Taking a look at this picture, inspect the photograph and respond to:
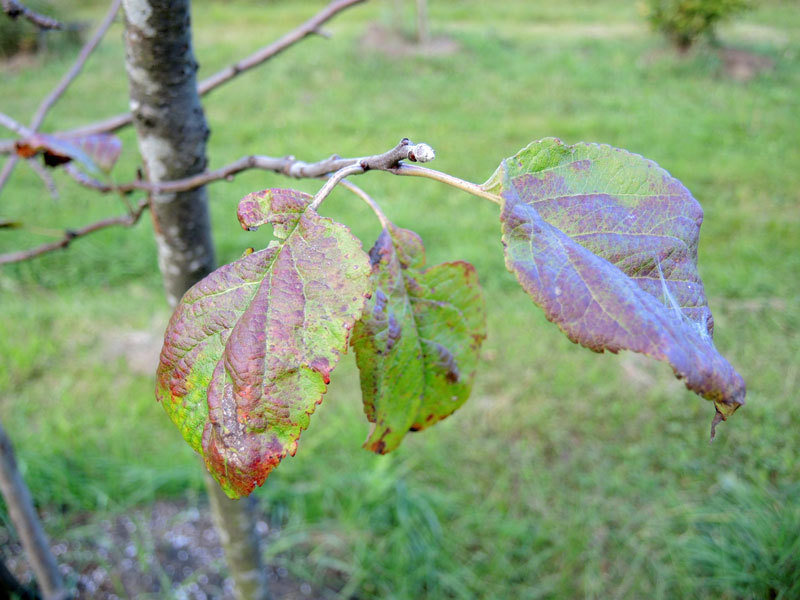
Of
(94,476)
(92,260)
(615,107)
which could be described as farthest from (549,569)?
(615,107)

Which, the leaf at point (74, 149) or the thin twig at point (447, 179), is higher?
the thin twig at point (447, 179)

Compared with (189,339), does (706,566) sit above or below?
below

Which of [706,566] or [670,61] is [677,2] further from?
[706,566]

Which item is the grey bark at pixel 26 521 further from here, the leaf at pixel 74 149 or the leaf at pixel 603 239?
the leaf at pixel 603 239

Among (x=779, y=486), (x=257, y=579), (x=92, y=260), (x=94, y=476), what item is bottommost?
(x=92, y=260)

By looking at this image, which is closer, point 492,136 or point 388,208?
point 388,208

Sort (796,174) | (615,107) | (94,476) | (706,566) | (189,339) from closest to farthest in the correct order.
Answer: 1. (189,339)
2. (706,566)
3. (94,476)
4. (796,174)
5. (615,107)

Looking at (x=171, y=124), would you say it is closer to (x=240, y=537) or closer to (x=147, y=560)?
(x=240, y=537)

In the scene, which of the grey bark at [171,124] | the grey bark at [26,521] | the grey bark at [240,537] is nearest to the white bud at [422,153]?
the grey bark at [171,124]
